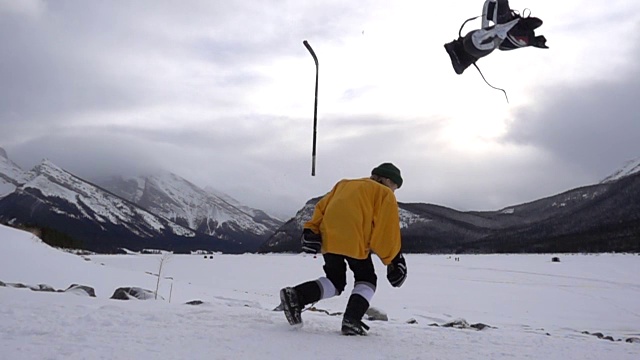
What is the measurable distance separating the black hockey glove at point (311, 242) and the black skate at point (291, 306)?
36 cm

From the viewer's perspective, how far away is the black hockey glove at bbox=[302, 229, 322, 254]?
433cm

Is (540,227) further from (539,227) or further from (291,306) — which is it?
(291,306)

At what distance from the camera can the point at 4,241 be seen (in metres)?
15.2

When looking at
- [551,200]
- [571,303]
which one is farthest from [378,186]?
[551,200]

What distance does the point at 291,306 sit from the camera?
13.7ft

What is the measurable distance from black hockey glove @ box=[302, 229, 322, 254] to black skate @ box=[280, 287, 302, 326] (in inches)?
14.2

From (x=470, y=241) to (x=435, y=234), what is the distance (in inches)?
421

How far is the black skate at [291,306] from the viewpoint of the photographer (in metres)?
4.15

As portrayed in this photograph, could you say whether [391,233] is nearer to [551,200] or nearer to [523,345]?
[523,345]

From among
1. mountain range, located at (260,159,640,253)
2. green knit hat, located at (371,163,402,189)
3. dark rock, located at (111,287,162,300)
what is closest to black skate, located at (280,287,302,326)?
green knit hat, located at (371,163,402,189)

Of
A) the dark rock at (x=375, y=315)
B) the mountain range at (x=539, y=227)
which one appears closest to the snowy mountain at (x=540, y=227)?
the mountain range at (x=539, y=227)

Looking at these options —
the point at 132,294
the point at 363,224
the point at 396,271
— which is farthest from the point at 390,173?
the point at 132,294

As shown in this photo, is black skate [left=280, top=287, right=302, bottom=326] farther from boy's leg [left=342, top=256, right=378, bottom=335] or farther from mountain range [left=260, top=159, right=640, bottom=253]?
mountain range [left=260, top=159, right=640, bottom=253]

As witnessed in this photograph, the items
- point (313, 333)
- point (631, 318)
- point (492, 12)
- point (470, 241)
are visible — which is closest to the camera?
point (492, 12)
